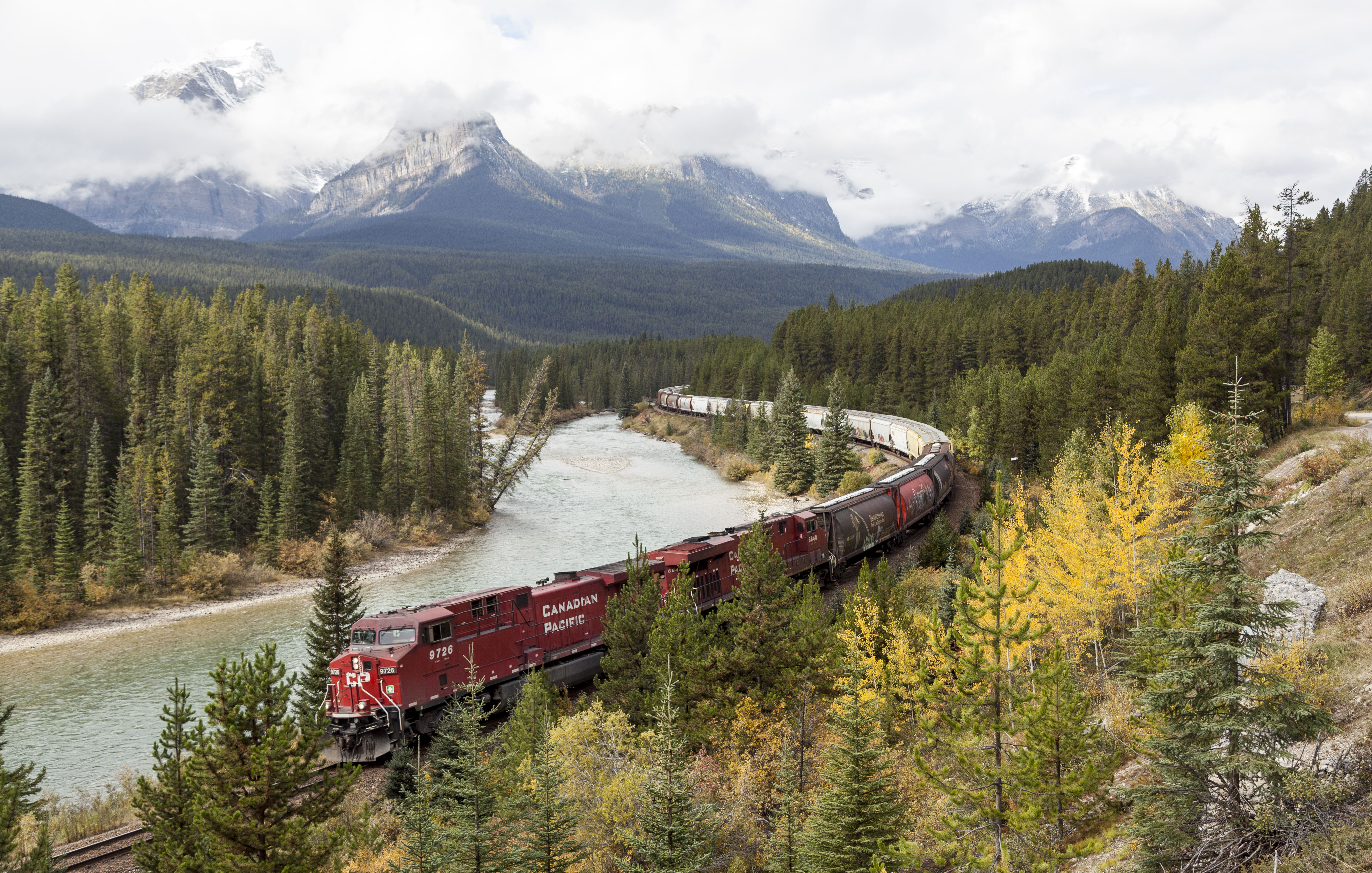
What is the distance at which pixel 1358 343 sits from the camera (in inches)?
3002

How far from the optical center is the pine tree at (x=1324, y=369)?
60.6m

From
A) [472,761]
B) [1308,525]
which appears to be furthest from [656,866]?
[1308,525]

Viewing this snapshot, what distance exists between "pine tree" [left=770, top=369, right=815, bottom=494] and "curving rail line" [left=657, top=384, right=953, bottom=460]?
394 centimetres

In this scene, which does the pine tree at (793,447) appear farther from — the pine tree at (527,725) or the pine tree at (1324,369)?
the pine tree at (527,725)

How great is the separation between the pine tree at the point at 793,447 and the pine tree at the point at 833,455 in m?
4.34

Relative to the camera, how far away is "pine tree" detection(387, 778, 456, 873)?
16.8 m

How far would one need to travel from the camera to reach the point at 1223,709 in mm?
13648

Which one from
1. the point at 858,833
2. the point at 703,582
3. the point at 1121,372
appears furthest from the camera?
the point at 1121,372

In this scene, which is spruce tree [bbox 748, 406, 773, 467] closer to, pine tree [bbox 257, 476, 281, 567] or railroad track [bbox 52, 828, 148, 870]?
pine tree [bbox 257, 476, 281, 567]

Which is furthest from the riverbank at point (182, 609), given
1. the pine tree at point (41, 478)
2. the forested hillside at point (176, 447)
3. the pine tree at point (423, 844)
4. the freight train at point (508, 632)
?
the pine tree at point (423, 844)

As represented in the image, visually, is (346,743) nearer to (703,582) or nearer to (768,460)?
(703,582)

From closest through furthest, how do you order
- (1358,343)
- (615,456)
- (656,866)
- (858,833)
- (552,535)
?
(656,866), (858,833), (552,535), (1358,343), (615,456)

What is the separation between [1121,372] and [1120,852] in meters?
55.2

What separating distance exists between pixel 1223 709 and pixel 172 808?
22251 mm
